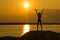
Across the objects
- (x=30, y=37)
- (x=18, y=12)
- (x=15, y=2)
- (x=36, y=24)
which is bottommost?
(x=30, y=37)

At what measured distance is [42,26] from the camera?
1.66m

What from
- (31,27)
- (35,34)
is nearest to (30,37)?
(35,34)

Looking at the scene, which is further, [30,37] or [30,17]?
[30,17]

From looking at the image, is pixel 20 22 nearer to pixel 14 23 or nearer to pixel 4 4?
pixel 14 23

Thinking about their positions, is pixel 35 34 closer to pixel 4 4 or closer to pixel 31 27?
pixel 31 27

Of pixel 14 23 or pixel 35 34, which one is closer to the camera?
pixel 35 34

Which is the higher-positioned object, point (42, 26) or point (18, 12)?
point (18, 12)

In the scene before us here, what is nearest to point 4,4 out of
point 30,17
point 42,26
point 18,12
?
point 18,12

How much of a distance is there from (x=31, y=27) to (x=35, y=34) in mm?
236

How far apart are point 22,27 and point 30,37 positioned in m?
0.29

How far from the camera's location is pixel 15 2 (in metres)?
1.63

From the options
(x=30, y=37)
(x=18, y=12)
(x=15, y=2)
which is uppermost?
(x=15, y=2)

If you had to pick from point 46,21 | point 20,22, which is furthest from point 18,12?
point 46,21

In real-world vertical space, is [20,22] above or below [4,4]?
below
